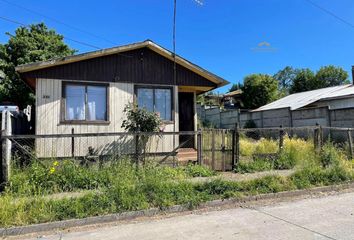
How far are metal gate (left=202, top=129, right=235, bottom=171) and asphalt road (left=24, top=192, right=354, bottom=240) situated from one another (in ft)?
11.7

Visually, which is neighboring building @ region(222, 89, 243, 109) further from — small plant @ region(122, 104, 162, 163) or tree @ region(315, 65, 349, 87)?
small plant @ region(122, 104, 162, 163)

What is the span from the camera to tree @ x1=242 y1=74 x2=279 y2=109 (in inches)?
1505

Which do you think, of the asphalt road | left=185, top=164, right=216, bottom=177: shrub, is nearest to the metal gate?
left=185, top=164, right=216, bottom=177: shrub

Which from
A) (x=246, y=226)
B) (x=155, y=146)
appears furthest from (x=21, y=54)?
(x=246, y=226)

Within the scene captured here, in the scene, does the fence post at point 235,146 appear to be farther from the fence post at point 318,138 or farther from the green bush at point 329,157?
the fence post at point 318,138

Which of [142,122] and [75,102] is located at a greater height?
[75,102]

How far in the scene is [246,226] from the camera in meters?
5.91

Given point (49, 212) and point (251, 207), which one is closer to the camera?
point (49, 212)

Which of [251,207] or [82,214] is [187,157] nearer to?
[251,207]

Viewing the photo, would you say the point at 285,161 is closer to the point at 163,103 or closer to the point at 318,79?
the point at 163,103

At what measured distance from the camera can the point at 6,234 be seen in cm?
573

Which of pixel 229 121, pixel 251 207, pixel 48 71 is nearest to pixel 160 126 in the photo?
pixel 48 71

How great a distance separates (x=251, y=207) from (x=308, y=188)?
7.62 ft

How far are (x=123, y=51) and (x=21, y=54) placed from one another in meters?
14.9
